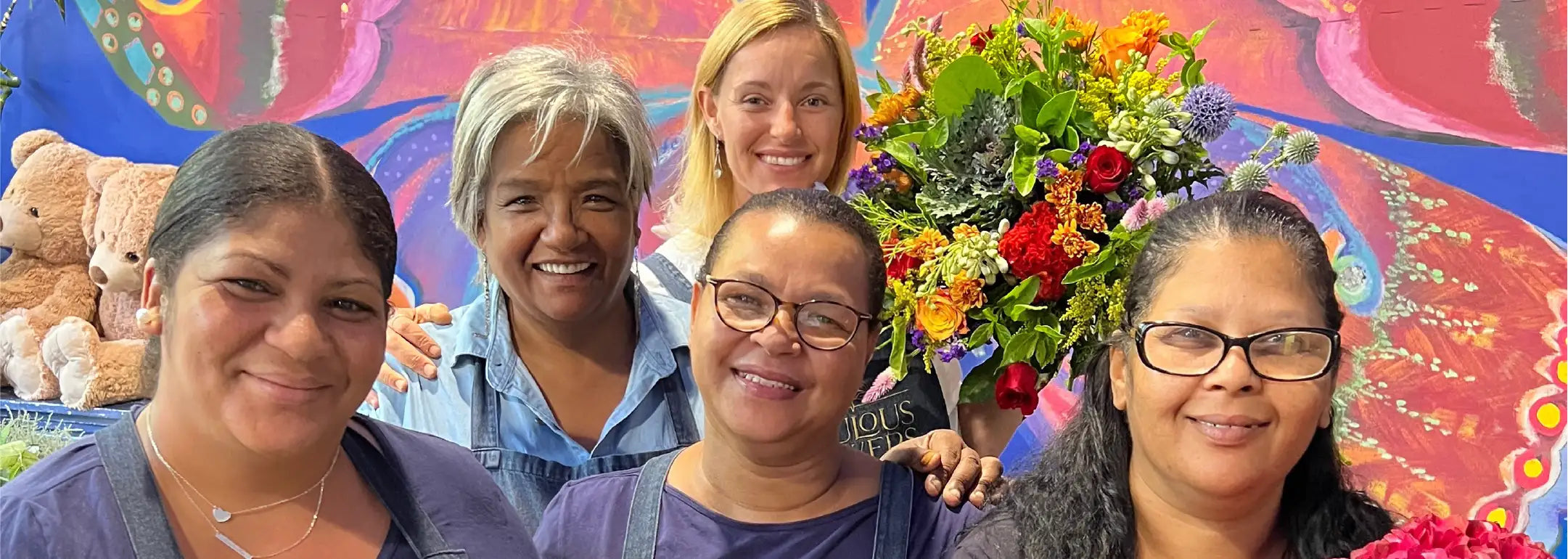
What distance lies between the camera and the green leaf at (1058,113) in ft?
6.02

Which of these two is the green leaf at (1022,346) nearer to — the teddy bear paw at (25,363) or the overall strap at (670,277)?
the overall strap at (670,277)

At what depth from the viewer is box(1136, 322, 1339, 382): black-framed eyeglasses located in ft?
4.66

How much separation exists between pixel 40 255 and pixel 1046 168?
4562 mm

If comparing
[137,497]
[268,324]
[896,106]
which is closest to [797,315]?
[896,106]

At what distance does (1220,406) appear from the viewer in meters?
1.41

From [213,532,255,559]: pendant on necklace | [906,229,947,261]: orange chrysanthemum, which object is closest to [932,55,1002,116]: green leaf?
[906,229,947,261]: orange chrysanthemum

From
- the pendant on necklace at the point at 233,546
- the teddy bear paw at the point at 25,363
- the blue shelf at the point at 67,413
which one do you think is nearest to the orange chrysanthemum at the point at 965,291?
the pendant on necklace at the point at 233,546

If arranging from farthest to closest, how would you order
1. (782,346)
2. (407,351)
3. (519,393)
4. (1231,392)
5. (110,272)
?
(110,272) < (407,351) < (519,393) < (782,346) < (1231,392)

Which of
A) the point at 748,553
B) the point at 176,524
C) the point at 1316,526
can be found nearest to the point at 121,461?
the point at 176,524

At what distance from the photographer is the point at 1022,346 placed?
183cm

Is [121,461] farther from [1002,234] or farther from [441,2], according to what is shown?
[441,2]

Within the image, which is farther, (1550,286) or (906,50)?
(906,50)

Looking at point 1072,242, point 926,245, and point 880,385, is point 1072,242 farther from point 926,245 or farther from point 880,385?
point 880,385

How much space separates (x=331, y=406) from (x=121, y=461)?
0.72ft
